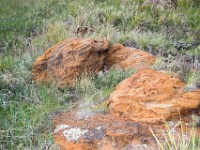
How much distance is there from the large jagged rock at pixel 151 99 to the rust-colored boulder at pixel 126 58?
141cm

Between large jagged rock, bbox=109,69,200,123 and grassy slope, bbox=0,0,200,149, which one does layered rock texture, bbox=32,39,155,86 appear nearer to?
grassy slope, bbox=0,0,200,149

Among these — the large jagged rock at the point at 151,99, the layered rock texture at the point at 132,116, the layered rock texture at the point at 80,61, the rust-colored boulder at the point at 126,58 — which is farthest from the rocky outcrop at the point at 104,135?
the rust-colored boulder at the point at 126,58

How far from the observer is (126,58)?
20.9 ft

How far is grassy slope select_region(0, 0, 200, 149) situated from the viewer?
4.36 m

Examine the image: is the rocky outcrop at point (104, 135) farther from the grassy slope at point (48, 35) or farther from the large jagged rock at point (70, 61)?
the large jagged rock at point (70, 61)

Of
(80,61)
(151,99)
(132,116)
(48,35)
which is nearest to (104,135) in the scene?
(132,116)

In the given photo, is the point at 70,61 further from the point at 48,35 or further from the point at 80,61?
the point at 48,35

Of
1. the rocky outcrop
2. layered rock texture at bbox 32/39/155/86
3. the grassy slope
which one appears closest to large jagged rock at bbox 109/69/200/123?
the rocky outcrop

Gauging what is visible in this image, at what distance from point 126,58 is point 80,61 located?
0.90 m

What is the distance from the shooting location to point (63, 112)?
465 centimetres

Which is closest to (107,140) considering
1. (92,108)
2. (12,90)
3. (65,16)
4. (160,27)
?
(92,108)

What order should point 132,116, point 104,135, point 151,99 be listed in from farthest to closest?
point 151,99 → point 132,116 → point 104,135

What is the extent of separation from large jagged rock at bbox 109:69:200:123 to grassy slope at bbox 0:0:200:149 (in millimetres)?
790

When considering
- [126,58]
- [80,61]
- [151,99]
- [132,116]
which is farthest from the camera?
[126,58]
